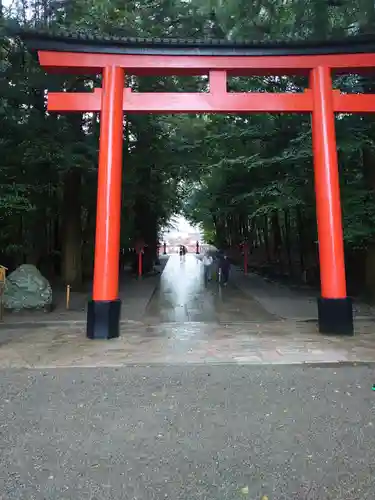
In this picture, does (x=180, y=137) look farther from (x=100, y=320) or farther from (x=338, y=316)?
(x=338, y=316)

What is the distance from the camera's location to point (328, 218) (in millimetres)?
7453

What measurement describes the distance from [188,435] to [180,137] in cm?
1376

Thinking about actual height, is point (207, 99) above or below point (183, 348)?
above

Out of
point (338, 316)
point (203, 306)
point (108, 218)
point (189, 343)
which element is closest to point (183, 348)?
point (189, 343)

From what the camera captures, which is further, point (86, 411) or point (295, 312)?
point (295, 312)

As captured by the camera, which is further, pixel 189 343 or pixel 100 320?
pixel 100 320

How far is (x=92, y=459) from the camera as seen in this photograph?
9.77ft

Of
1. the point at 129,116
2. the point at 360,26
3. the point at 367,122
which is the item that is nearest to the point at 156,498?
the point at 367,122

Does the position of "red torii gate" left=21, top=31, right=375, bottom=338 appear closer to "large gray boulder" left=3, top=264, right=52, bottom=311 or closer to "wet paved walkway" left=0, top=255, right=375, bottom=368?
"wet paved walkway" left=0, top=255, right=375, bottom=368

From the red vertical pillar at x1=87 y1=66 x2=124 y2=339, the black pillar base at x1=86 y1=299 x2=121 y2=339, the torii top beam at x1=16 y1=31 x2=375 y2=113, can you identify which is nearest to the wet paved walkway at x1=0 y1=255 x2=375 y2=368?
the black pillar base at x1=86 y1=299 x2=121 y2=339

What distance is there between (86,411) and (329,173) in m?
6.15

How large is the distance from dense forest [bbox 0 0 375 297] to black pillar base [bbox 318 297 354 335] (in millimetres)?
2726

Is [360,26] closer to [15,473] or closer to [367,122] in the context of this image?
[367,122]

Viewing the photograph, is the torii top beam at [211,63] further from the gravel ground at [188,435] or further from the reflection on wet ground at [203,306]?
the gravel ground at [188,435]
